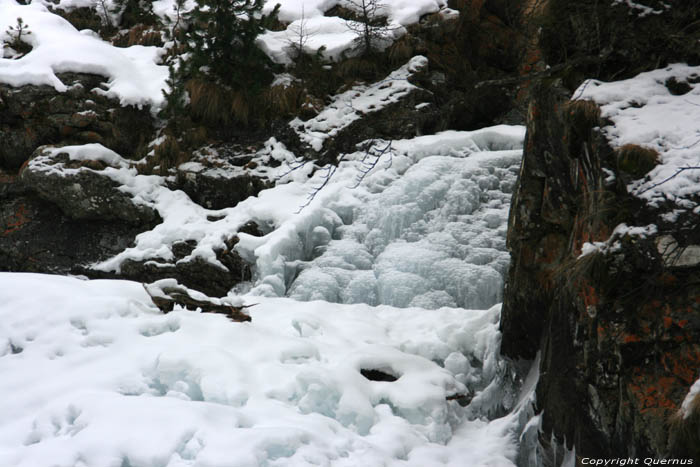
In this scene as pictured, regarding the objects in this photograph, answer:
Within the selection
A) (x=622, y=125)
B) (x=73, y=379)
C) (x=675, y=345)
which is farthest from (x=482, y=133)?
(x=73, y=379)

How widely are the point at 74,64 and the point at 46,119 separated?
1.15 m

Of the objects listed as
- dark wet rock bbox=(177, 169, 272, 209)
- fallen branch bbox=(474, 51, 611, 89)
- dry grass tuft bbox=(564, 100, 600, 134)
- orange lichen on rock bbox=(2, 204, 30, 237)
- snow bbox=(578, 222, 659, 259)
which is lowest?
orange lichen on rock bbox=(2, 204, 30, 237)

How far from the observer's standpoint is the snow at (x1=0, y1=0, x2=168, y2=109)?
9352 millimetres

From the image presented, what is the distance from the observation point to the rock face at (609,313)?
8.64 feet

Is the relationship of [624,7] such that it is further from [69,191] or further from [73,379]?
[69,191]

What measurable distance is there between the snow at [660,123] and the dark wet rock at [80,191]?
7.03 m

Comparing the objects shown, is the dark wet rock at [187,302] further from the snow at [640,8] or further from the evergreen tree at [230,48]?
the evergreen tree at [230,48]

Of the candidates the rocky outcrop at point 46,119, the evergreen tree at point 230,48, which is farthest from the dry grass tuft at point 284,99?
the rocky outcrop at point 46,119

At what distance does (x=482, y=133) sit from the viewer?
8.13 m

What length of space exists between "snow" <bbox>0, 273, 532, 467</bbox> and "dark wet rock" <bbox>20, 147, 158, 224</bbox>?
13.9ft

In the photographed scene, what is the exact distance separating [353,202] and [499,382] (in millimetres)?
3790

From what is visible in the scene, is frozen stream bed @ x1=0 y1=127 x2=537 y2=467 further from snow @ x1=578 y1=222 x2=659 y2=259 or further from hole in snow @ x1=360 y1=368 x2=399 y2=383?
snow @ x1=578 y1=222 x2=659 y2=259

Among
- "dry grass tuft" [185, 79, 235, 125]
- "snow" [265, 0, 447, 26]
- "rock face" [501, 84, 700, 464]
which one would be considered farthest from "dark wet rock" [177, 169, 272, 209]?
"rock face" [501, 84, 700, 464]

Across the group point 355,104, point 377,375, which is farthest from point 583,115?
point 355,104
